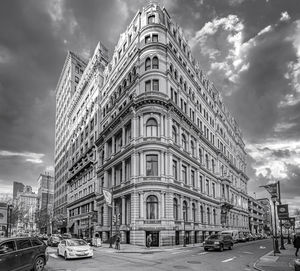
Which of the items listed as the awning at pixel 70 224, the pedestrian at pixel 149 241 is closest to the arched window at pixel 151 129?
the pedestrian at pixel 149 241

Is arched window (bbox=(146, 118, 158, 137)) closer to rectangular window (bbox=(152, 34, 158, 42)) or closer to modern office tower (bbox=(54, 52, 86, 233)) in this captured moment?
rectangular window (bbox=(152, 34, 158, 42))

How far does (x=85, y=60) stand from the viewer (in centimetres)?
11412

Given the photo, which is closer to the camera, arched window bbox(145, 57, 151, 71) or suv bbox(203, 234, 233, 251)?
suv bbox(203, 234, 233, 251)

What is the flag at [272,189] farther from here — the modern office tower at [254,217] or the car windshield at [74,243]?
the modern office tower at [254,217]

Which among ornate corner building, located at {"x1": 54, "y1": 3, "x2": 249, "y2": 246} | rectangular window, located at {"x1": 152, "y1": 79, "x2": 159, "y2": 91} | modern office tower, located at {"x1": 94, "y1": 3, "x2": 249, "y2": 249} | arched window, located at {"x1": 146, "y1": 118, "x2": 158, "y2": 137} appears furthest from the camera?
rectangular window, located at {"x1": 152, "y1": 79, "x2": 159, "y2": 91}

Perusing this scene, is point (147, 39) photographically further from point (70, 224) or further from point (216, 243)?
point (70, 224)

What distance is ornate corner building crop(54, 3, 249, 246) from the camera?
41.2 metres

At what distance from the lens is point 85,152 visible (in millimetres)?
70062

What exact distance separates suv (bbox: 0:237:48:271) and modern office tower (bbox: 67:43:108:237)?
1588 inches

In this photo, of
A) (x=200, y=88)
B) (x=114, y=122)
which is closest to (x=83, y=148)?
(x=114, y=122)

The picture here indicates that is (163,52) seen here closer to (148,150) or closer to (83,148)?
(148,150)

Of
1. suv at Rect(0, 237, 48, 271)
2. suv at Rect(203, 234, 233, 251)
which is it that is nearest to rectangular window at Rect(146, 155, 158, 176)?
suv at Rect(203, 234, 233, 251)

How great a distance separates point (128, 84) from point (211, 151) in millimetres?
24518

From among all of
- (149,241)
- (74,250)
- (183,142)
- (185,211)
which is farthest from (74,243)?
Result: (183,142)
